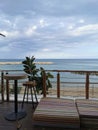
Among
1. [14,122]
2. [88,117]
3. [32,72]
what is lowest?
[14,122]

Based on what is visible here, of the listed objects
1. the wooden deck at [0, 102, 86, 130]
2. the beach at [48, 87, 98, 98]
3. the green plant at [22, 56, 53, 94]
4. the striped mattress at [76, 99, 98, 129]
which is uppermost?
the green plant at [22, 56, 53, 94]

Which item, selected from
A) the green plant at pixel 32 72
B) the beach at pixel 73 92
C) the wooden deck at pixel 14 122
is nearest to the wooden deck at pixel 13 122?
the wooden deck at pixel 14 122

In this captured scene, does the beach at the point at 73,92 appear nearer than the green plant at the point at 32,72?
No

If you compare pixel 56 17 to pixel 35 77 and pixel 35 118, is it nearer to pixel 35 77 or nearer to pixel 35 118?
pixel 35 77

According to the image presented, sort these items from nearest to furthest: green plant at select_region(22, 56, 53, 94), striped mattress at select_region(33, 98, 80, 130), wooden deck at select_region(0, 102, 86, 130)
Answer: striped mattress at select_region(33, 98, 80, 130)
wooden deck at select_region(0, 102, 86, 130)
green plant at select_region(22, 56, 53, 94)

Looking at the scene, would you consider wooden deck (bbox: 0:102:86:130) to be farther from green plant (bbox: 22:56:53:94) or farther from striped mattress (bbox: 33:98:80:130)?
green plant (bbox: 22:56:53:94)

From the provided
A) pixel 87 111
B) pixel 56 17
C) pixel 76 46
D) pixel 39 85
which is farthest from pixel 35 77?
pixel 76 46

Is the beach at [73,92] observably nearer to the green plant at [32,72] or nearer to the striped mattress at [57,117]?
the green plant at [32,72]

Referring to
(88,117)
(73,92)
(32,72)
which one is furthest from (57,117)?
(73,92)

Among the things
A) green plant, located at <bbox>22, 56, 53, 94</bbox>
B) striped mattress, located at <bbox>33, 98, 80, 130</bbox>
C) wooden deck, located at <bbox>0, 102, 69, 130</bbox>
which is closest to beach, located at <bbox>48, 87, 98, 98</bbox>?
green plant, located at <bbox>22, 56, 53, 94</bbox>

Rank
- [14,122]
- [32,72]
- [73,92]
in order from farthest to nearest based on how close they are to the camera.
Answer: [73,92]
[32,72]
[14,122]

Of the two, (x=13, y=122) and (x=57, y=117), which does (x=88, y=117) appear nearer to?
(x=57, y=117)

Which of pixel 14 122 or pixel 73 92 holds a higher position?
pixel 14 122

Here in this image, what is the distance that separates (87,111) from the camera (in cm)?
317
